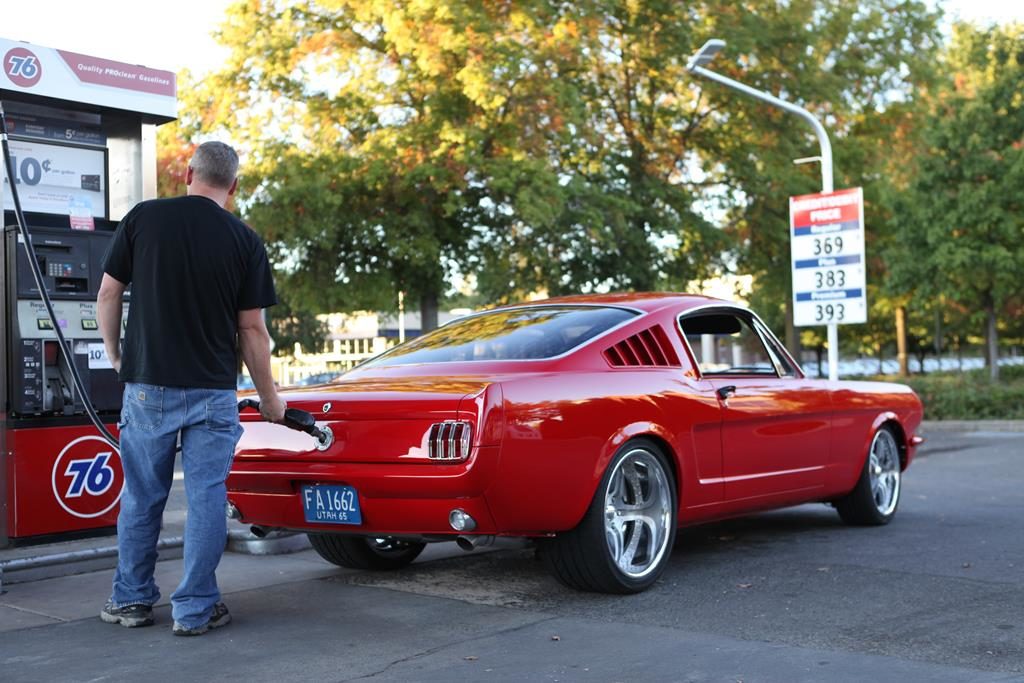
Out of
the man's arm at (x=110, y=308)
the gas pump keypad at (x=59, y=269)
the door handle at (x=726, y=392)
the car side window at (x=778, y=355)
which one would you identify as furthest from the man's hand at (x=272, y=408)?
the car side window at (x=778, y=355)

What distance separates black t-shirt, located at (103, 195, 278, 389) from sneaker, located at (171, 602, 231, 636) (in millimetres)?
959

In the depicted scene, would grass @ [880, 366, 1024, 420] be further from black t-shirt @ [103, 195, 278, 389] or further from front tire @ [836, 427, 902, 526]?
black t-shirt @ [103, 195, 278, 389]

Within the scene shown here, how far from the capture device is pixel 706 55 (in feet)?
56.6

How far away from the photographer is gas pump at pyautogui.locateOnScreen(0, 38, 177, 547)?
6672 mm

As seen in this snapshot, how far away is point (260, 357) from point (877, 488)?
4.67 metres

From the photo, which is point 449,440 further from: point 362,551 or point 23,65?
point 23,65

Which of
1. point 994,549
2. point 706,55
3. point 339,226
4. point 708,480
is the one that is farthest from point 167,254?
point 339,226

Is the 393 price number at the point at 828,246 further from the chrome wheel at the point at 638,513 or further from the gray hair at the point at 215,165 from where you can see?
the gray hair at the point at 215,165

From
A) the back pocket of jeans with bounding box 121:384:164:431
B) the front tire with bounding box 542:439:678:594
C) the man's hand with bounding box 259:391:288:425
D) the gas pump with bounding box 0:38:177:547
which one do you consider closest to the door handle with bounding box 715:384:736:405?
the front tire with bounding box 542:439:678:594

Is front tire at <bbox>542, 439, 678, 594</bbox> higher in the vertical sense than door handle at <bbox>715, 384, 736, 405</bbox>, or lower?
lower

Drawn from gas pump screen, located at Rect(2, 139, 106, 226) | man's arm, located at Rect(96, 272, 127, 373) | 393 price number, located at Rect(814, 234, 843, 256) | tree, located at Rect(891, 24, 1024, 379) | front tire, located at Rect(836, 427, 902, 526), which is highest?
tree, located at Rect(891, 24, 1024, 379)

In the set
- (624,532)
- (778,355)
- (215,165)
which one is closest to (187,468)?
(215,165)

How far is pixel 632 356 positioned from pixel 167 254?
92.3 inches

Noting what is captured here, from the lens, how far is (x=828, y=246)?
14742mm
